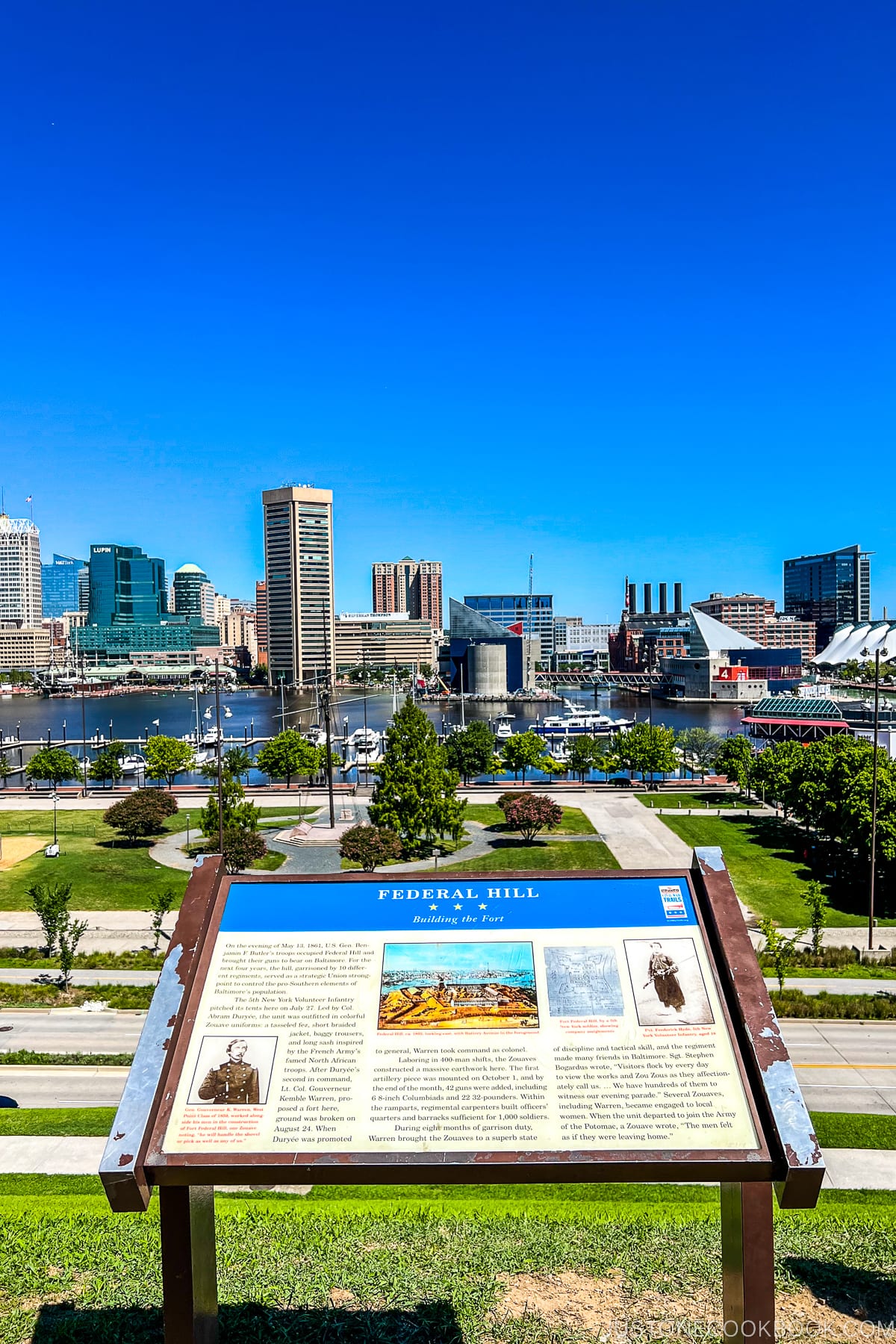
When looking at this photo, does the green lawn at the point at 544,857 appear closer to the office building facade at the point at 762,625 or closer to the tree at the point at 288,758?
the tree at the point at 288,758

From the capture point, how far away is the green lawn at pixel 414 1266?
22.3 feet

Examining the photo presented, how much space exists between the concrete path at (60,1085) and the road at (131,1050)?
1 cm

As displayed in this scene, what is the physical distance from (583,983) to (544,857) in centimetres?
2831

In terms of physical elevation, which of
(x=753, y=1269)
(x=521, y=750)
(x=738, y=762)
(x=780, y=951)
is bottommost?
(x=780, y=951)

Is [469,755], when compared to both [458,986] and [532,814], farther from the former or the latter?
[458,986]

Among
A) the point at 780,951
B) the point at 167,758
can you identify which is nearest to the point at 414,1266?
the point at 780,951

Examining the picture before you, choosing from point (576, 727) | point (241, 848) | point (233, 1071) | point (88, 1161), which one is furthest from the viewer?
point (576, 727)

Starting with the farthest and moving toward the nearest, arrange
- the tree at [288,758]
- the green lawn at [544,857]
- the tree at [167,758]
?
1. the tree at [167,758]
2. the tree at [288,758]
3. the green lawn at [544,857]

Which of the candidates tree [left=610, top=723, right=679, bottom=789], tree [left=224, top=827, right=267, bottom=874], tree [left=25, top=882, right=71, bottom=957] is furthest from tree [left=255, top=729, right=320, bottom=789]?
tree [left=25, top=882, right=71, bottom=957]

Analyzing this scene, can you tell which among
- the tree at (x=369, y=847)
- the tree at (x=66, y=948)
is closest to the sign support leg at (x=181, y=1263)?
the tree at (x=66, y=948)

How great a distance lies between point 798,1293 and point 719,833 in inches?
1268

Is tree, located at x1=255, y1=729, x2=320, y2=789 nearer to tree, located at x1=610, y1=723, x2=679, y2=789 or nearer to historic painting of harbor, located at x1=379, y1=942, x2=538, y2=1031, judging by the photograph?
tree, located at x1=610, y1=723, x2=679, y2=789

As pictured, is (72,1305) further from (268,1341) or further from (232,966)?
(232,966)

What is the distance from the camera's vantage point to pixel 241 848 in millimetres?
29188
